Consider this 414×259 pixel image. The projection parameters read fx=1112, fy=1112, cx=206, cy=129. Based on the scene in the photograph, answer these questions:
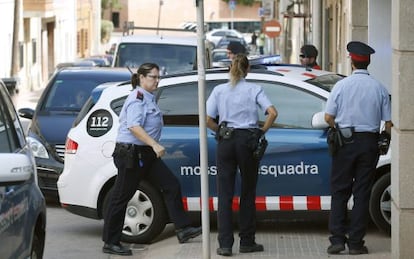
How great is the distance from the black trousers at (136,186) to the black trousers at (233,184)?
0.67 metres

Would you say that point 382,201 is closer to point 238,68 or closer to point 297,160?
point 297,160

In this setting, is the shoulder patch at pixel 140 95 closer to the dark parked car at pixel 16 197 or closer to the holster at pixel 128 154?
the holster at pixel 128 154

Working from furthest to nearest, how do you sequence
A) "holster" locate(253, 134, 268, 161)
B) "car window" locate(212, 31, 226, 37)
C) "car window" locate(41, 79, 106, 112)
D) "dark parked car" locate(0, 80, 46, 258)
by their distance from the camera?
"car window" locate(212, 31, 226, 37) → "car window" locate(41, 79, 106, 112) → "holster" locate(253, 134, 268, 161) → "dark parked car" locate(0, 80, 46, 258)

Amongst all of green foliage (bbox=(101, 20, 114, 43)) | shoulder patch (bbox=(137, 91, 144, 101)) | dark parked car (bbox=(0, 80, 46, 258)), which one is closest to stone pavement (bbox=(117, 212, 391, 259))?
shoulder patch (bbox=(137, 91, 144, 101))

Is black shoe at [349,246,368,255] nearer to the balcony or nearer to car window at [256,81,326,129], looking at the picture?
car window at [256,81,326,129]

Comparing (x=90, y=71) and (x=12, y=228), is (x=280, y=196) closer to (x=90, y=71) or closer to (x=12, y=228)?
(x=12, y=228)

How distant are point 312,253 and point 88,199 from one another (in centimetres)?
232

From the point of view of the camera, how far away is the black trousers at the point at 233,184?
926 centimetres

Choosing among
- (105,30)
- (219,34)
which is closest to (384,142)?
(219,34)

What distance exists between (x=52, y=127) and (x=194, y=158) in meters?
3.65

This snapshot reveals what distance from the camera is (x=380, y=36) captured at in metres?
16.2

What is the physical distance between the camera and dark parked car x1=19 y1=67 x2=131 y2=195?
1297 cm

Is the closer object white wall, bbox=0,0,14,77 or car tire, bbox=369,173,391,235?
car tire, bbox=369,173,391,235

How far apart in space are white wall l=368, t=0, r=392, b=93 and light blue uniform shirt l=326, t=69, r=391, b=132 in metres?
6.96
